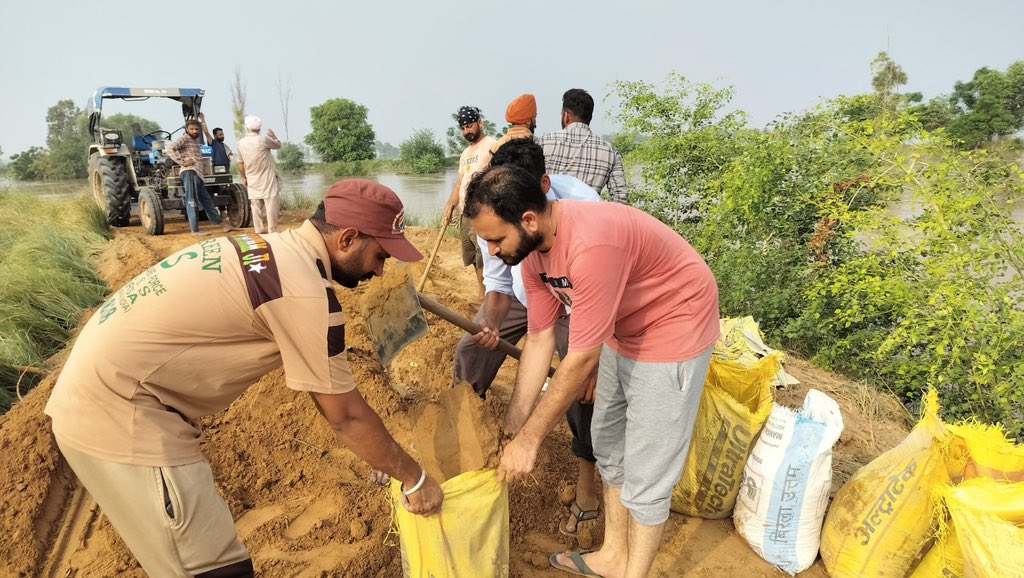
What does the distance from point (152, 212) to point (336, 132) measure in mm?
27695

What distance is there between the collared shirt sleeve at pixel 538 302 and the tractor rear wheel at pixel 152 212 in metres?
8.35

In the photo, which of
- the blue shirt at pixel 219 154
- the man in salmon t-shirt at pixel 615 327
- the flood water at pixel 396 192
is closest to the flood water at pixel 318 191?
the flood water at pixel 396 192

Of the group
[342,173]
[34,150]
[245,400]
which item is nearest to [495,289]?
[245,400]

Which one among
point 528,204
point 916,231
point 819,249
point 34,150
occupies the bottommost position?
point 34,150

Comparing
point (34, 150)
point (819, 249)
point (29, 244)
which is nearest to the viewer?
point (819, 249)

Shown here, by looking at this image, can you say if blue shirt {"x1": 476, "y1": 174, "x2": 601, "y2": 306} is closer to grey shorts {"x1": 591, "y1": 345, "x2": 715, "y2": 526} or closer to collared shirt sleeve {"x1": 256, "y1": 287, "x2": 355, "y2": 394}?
grey shorts {"x1": 591, "y1": 345, "x2": 715, "y2": 526}

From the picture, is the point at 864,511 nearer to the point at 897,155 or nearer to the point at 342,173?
the point at 897,155

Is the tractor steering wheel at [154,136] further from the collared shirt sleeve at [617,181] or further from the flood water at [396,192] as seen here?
the collared shirt sleeve at [617,181]

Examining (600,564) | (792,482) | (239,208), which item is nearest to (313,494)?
(600,564)

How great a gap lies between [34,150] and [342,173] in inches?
712

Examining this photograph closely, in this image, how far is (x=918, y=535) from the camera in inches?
81.0

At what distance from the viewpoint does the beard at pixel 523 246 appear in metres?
1.69

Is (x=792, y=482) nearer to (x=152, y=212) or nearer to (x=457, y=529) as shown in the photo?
(x=457, y=529)

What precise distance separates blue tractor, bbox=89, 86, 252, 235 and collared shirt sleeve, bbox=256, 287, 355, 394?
8.28 m
